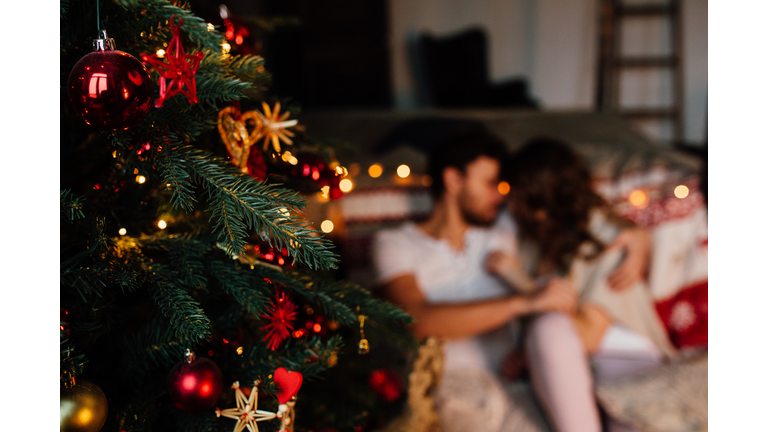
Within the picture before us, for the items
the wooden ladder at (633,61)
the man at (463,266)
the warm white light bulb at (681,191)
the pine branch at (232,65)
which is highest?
the wooden ladder at (633,61)

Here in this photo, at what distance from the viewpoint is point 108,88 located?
1.30 ft

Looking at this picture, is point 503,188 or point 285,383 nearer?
point 285,383

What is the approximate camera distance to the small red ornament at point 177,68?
45 cm

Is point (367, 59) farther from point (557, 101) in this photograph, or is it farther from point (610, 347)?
point (610, 347)

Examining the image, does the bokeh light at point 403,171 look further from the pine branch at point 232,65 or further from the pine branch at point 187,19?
the pine branch at point 187,19

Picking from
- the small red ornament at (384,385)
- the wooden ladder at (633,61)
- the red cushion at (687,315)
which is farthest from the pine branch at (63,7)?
the wooden ladder at (633,61)

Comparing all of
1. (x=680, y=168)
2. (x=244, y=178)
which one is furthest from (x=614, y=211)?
(x=244, y=178)

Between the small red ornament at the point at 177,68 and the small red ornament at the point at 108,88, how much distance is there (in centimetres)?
3

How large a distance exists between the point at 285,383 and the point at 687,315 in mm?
991


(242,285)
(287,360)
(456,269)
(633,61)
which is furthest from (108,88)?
(633,61)

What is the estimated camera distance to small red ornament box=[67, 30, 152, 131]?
15.6 inches

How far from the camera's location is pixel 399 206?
52.0 inches

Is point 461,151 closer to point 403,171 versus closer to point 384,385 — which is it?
point 403,171
